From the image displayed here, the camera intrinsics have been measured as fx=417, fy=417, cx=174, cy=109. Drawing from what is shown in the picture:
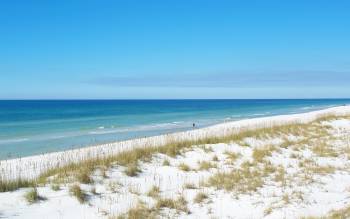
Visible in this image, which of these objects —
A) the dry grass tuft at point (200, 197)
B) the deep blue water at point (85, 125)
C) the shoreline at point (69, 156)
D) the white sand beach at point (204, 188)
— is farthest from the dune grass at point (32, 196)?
the deep blue water at point (85, 125)

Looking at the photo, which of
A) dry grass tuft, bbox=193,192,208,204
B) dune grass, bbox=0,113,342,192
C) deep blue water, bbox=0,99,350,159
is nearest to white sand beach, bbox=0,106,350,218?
dry grass tuft, bbox=193,192,208,204

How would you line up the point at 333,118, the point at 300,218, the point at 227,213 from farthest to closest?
the point at 333,118, the point at 227,213, the point at 300,218

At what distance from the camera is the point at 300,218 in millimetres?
6461

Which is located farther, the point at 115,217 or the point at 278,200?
the point at 278,200

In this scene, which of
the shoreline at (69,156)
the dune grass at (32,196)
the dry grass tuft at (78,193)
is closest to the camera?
the dune grass at (32,196)

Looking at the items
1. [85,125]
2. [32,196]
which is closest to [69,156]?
[32,196]

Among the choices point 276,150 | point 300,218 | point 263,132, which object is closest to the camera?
point 300,218

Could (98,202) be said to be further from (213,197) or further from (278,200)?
(278,200)

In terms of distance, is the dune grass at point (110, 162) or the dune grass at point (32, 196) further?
the dune grass at point (110, 162)

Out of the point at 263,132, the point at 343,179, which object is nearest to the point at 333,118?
the point at 263,132

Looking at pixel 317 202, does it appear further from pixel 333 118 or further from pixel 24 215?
pixel 333 118

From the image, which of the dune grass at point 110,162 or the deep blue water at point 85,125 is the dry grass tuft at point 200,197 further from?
the deep blue water at point 85,125

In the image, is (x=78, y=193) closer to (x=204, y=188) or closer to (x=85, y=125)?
(x=204, y=188)

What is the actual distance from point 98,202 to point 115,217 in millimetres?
938
